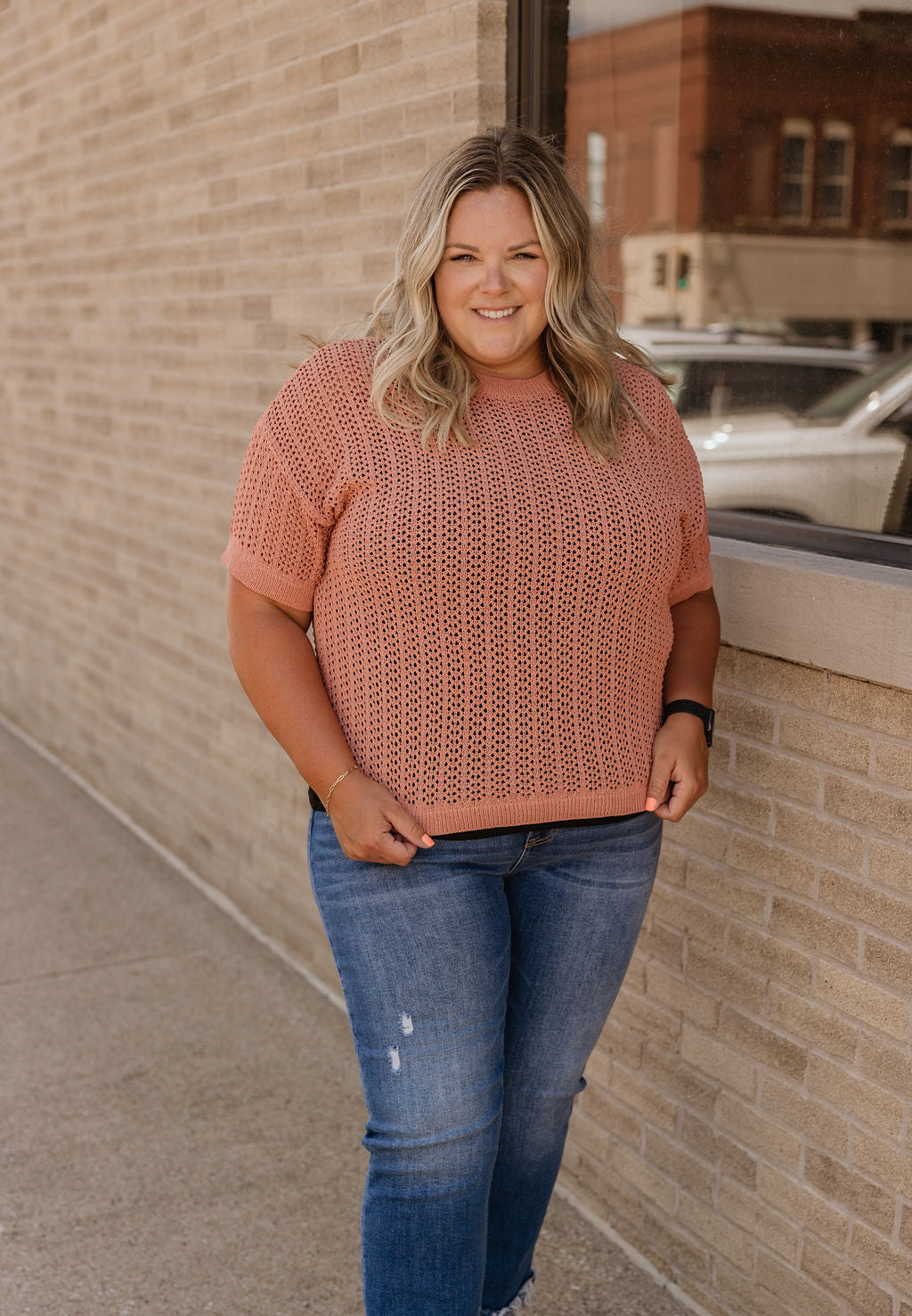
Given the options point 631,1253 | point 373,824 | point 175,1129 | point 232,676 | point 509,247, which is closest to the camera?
point 373,824

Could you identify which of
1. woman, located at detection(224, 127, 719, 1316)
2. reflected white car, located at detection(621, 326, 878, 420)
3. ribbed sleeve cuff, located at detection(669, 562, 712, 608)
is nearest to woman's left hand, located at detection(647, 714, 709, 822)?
woman, located at detection(224, 127, 719, 1316)

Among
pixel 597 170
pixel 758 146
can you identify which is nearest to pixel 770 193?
pixel 758 146

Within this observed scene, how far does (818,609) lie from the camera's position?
2.37 meters

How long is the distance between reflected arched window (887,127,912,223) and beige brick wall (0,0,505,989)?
90 centimetres

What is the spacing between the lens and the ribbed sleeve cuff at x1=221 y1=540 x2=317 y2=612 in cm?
208

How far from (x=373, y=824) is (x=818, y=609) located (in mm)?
889

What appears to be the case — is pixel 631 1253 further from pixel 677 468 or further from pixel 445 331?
pixel 445 331

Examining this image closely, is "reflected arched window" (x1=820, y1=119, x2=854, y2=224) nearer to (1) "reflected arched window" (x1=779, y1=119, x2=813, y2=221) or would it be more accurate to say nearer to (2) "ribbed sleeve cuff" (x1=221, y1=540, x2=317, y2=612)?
(1) "reflected arched window" (x1=779, y1=119, x2=813, y2=221)

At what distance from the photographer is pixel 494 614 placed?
6.61 ft

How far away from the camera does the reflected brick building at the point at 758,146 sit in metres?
3.19

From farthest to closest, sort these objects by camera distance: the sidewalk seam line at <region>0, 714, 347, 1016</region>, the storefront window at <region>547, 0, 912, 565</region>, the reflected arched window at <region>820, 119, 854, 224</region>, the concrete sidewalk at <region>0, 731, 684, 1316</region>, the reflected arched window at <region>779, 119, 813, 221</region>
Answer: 1. the sidewalk seam line at <region>0, 714, 347, 1016</region>
2. the reflected arched window at <region>779, 119, 813, 221</region>
3. the reflected arched window at <region>820, 119, 854, 224</region>
4. the storefront window at <region>547, 0, 912, 565</region>
5. the concrete sidewalk at <region>0, 731, 684, 1316</region>

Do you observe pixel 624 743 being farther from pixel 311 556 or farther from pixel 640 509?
pixel 311 556

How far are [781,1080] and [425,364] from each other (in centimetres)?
144

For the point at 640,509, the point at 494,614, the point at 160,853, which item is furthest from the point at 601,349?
the point at 160,853
